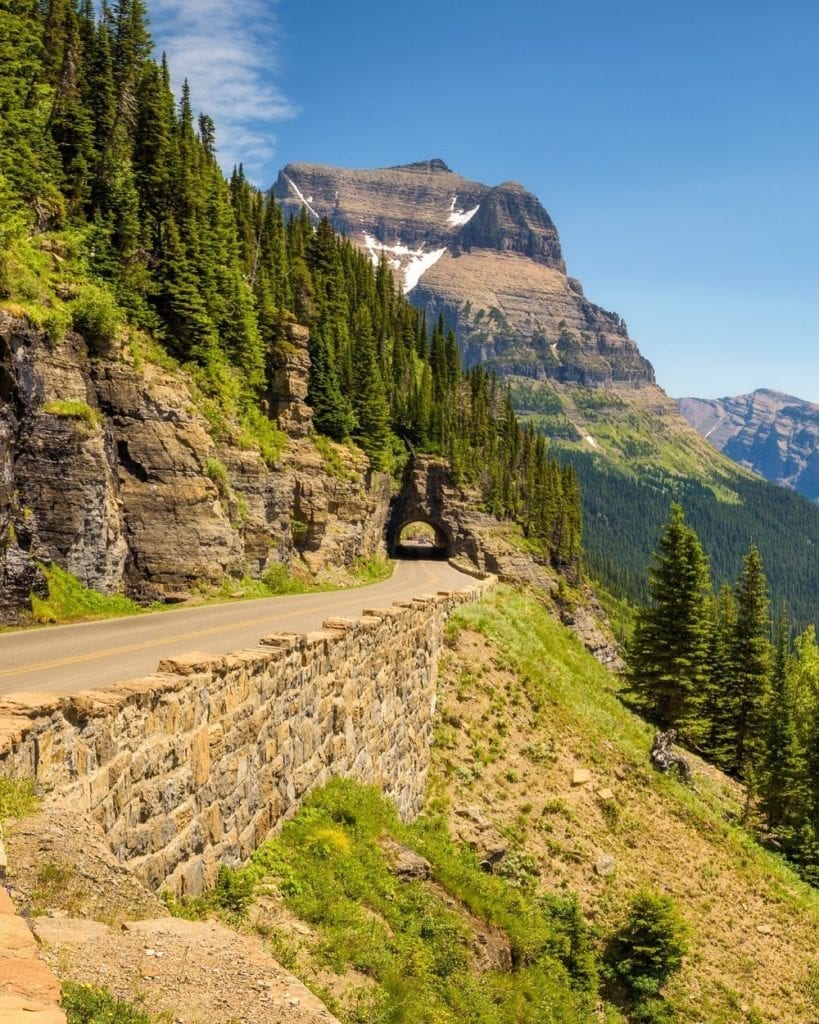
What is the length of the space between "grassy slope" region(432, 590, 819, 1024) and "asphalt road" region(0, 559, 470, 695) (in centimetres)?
526

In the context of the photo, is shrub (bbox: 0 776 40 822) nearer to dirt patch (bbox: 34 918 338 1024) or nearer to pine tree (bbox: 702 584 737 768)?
dirt patch (bbox: 34 918 338 1024)

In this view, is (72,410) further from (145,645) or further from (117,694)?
(117,694)

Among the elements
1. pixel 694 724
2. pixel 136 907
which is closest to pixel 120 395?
pixel 136 907

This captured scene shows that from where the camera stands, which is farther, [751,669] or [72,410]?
[751,669]

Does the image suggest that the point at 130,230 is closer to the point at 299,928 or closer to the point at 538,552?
the point at 299,928

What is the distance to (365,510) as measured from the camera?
55.3m

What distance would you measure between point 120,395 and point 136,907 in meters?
27.0

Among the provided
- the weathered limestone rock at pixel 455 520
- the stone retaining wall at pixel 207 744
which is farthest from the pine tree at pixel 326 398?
the stone retaining wall at pixel 207 744

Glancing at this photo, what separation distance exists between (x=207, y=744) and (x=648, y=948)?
14.2 m

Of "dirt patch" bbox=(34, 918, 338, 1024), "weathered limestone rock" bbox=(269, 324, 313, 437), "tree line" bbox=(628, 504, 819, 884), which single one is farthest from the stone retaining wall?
"weathered limestone rock" bbox=(269, 324, 313, 437)

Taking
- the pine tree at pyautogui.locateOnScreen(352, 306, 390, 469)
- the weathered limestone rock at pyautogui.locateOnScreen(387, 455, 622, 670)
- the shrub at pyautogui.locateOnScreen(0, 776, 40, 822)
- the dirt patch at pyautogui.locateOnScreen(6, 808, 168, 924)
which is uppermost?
the pine tree at pyautogui.locateOnScreen(352, 306, 390, 469)

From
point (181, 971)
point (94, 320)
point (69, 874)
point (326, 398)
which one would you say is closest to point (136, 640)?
point (69, 874)

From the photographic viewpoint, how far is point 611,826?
2316 centimetres

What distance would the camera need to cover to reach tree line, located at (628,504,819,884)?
42.1 m
